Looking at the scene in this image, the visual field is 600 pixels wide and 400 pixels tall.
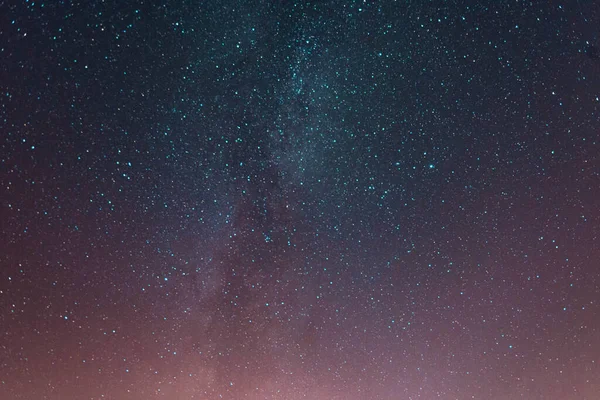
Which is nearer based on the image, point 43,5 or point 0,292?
point 43,5

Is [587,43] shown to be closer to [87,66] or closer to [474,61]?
[474,61]

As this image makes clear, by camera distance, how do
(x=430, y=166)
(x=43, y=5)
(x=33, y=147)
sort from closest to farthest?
(x=43, y=5) → (x=33, y=147) → (x=430, y=166)

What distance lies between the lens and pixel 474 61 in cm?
213

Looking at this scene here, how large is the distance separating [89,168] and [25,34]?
0.75m

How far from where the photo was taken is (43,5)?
1894 millimetres

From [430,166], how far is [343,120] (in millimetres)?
615

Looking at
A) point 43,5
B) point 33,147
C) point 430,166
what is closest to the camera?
point 43,5

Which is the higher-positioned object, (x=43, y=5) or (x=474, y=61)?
(x=43, y=5)

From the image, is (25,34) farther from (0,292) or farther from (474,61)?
(474,61)

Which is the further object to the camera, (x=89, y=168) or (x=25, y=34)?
(x=89, y=168)

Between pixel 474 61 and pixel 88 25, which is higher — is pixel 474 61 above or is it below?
below

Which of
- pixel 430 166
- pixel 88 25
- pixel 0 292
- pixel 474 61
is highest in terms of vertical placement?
pixel 88 25

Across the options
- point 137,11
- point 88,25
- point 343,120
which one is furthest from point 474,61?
point 88,25

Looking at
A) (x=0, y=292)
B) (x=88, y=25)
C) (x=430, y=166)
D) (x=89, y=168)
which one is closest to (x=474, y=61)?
(x=430, y=166)
